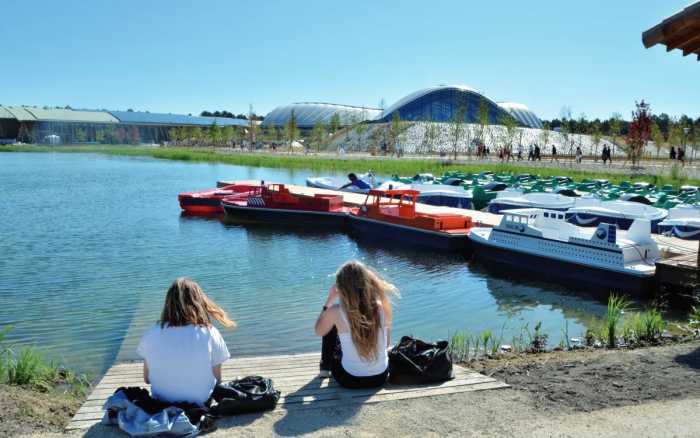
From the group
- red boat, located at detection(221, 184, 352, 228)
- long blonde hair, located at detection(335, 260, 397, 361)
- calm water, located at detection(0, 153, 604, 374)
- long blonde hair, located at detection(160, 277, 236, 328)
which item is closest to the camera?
long blonde hair, located at detection(160, 277, 236, 328)

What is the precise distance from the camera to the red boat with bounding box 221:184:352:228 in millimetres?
26656

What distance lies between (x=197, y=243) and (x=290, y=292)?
26.6ft

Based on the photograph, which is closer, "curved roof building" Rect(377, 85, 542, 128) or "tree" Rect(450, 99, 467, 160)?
"tree" Rect(450, 99, 467, 160)

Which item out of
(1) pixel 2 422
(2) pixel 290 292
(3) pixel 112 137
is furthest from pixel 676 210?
(3) pixel 112 137

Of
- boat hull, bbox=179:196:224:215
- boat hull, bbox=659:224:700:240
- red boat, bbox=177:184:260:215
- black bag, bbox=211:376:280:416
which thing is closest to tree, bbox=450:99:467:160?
red boat, bbox=177:184:260:215

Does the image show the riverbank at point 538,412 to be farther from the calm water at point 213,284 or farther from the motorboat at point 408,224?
the motorboat at point 408,224

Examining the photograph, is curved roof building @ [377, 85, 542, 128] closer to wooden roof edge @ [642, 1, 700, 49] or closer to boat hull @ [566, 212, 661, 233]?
boat hull @ [566, 212, 661, 233]

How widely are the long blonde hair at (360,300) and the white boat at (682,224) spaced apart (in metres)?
16.7

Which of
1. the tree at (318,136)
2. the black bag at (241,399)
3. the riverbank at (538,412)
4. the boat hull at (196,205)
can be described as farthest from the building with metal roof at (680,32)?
the tree at (318,136)

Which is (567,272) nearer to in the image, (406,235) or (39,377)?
(406,235)

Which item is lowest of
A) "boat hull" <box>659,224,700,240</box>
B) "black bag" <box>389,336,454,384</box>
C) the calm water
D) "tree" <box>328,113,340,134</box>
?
the calm water

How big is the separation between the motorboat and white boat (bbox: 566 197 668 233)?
4.43 m

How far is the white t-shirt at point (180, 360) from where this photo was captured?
5250 millimetres

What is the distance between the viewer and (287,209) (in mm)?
27406
